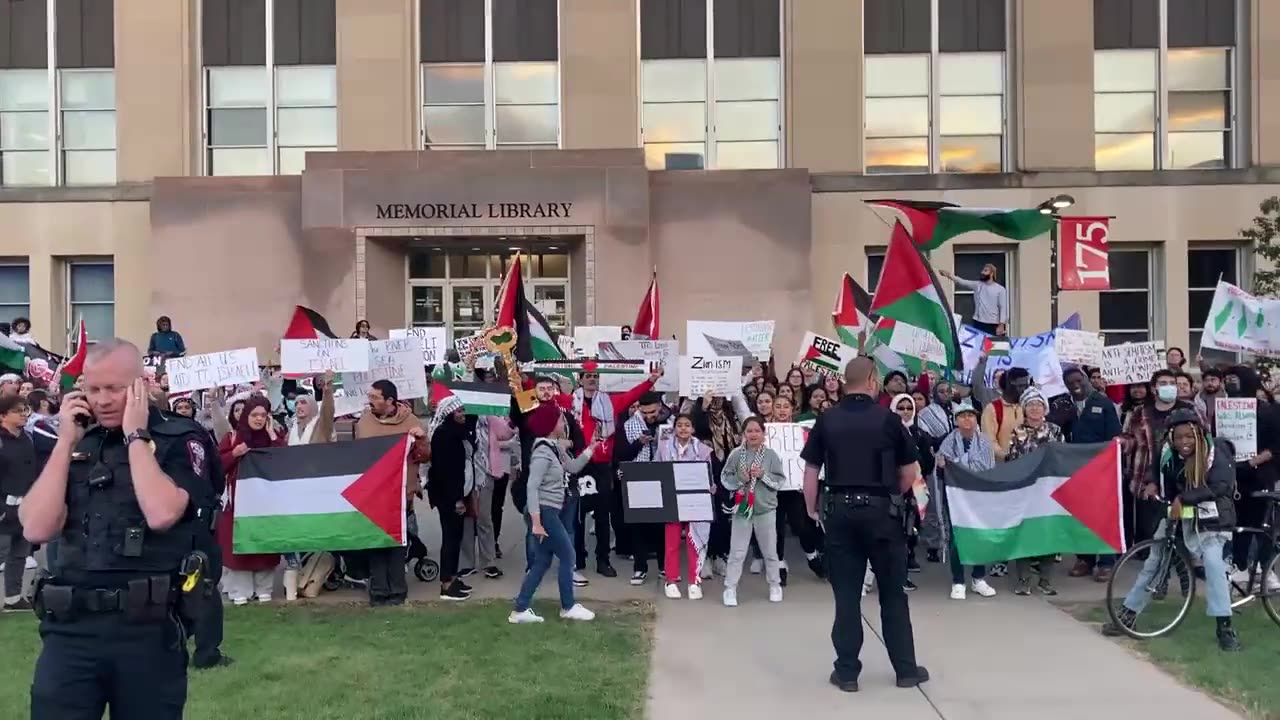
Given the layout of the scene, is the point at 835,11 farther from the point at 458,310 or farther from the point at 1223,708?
the point at 1223,708

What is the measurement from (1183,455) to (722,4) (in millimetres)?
15901

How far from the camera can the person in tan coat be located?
9.26 meters

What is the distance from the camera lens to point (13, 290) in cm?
2192

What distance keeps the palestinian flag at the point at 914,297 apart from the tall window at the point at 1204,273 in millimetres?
13387

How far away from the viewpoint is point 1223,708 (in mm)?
6336

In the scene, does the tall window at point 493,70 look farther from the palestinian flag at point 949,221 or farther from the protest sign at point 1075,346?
the protest sign at point 1075,346

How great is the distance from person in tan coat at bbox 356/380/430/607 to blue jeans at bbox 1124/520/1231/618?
19.4 ft

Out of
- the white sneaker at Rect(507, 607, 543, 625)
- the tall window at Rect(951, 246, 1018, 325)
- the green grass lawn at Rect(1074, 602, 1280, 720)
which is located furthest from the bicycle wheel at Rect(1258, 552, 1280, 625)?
the tall window at Rect(951, 246, 1018, 325)

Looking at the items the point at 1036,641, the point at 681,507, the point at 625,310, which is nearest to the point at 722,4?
the point at 625,310

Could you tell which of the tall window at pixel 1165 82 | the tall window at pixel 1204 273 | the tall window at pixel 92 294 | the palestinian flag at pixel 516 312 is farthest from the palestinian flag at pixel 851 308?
the tall window at pixel 92 294

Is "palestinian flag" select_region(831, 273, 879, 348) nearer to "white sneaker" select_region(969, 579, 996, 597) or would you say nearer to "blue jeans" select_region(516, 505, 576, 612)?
"white sneaker" select_region(969, 579, 996, 597)

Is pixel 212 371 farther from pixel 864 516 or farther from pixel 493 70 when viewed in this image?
pixel 493 70

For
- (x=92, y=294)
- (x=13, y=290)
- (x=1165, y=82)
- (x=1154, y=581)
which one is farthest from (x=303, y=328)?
(x=1165, y=82)

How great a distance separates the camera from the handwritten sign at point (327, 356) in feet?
34.4
